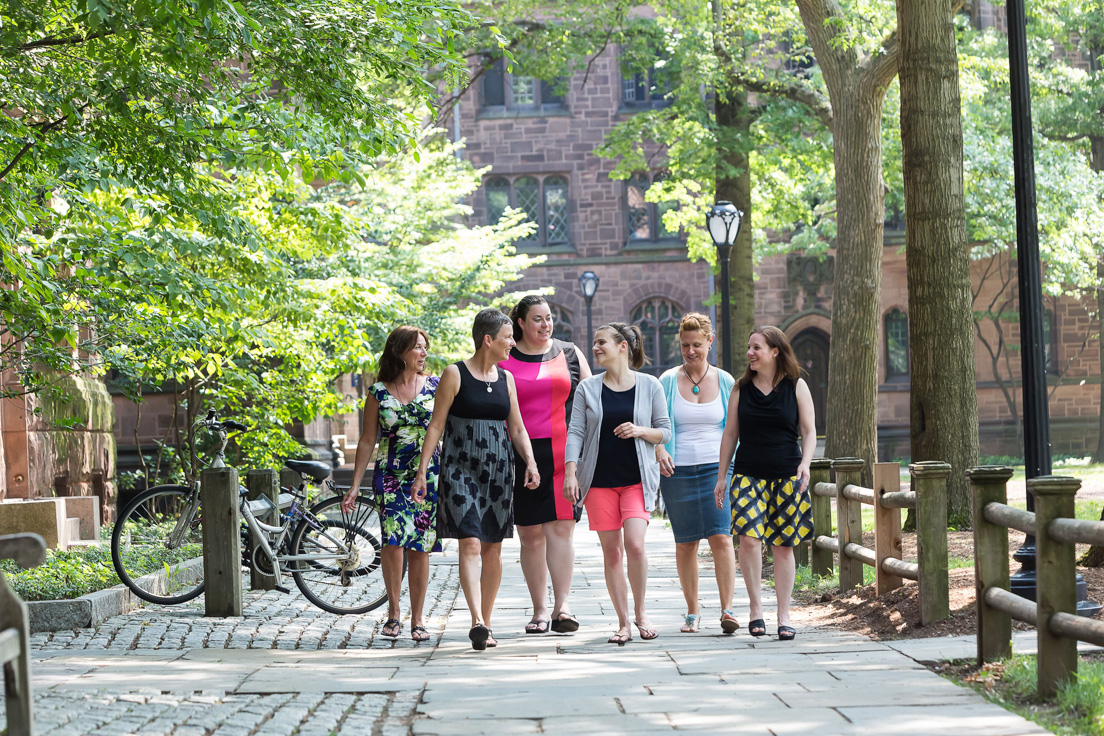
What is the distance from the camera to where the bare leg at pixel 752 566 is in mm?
7328

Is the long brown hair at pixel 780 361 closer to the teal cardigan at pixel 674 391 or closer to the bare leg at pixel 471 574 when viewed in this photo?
the teal cardigan at pixel 674 391

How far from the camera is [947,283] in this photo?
10461 millimetres

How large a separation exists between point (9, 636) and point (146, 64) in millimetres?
6169

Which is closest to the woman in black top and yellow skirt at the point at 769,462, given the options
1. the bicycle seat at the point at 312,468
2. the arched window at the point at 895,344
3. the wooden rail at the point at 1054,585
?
the wooden rail at the point at 1054,585

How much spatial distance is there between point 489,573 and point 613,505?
2.62ft

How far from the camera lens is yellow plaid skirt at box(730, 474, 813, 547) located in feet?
23.7

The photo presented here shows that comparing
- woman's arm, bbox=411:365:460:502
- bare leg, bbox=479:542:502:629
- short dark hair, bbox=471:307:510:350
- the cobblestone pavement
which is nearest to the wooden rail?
the cobblestone pavement

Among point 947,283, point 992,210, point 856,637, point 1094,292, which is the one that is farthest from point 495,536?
point 1094,292

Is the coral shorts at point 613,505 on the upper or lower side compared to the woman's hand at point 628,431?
lower

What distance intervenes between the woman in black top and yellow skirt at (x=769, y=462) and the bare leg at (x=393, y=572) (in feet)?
6.25

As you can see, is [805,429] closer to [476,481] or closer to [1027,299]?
[1027,299]

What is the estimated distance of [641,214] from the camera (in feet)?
132

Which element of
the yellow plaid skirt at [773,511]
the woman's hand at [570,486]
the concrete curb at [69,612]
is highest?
the woman's hand at [570,486]

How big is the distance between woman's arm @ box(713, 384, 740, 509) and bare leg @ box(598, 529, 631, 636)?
0.63 metres
